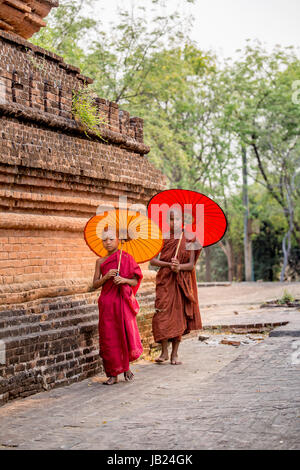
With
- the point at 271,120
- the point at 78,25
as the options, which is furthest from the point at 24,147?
the point at 271,120

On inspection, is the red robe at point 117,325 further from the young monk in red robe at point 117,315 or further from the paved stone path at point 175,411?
the paved stone path at point 175,411

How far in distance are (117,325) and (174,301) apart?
1.29 meters

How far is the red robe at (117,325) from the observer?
5.65 metres

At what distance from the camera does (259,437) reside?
343 centimetres

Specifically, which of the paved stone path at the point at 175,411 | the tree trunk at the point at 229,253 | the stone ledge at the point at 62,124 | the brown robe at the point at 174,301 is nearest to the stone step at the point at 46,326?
the paved stone path at the point at 175,411

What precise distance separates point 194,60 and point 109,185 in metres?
18.1

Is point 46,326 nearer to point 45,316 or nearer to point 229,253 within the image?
point 45,316

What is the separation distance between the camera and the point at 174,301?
6.86 metres

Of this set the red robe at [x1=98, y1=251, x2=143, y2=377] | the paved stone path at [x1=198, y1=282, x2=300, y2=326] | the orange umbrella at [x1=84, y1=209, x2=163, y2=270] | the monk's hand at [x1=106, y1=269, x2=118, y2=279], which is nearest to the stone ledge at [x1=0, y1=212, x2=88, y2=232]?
the orange umbrella at [x1=84, y1=209, x2=163, y2=270]

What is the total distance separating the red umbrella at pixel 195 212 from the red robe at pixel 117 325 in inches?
43.6

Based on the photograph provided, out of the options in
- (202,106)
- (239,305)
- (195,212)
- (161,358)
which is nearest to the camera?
(195,212)

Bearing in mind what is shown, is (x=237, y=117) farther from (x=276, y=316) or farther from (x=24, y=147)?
(x=24, y=147)

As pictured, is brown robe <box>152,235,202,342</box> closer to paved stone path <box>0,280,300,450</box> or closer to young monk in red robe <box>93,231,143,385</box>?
paved stone path <box>0,280,300,450</box>

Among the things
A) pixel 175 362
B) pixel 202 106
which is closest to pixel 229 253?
pixel 202 106
